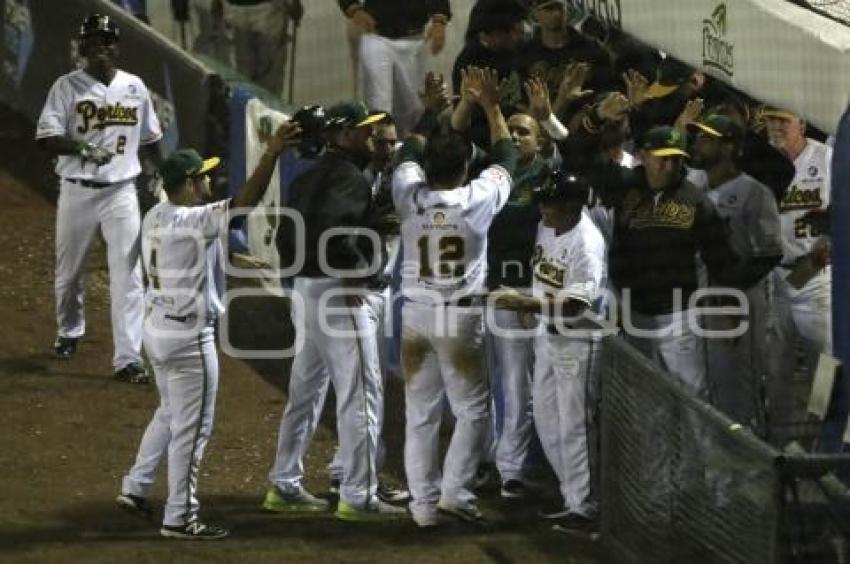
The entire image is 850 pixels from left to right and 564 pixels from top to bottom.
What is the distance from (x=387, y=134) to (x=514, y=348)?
1173 mm

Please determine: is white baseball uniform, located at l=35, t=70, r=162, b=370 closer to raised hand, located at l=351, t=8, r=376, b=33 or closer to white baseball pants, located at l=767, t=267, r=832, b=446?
raised hand, located at l=351, t=8, r=376, b=33

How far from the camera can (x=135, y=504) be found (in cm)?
941

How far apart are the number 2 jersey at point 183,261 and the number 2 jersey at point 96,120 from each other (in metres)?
2.27

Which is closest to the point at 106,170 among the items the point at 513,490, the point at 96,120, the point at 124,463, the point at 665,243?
the point at 96,120

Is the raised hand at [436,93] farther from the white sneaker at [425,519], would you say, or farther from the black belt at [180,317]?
the white sneaker at [425,519]

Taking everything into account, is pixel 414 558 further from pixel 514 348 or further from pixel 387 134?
pixel 387 134

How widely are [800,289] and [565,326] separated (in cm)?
148

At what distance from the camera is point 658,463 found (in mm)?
8539

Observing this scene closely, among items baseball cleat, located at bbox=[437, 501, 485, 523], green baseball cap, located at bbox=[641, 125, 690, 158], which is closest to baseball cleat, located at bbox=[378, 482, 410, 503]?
baseball cleat, located at bbox=[437, 501, 485, 523]

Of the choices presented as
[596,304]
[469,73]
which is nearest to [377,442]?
[596,304]

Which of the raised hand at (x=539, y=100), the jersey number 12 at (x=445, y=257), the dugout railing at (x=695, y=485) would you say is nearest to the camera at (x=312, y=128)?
the jersey number 12 at (x=445, y=257)

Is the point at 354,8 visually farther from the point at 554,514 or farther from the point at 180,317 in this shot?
the point at 554,514

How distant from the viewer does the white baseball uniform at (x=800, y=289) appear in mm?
10156

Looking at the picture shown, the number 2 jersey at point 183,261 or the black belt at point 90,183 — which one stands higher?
the black belt at point 90,183
